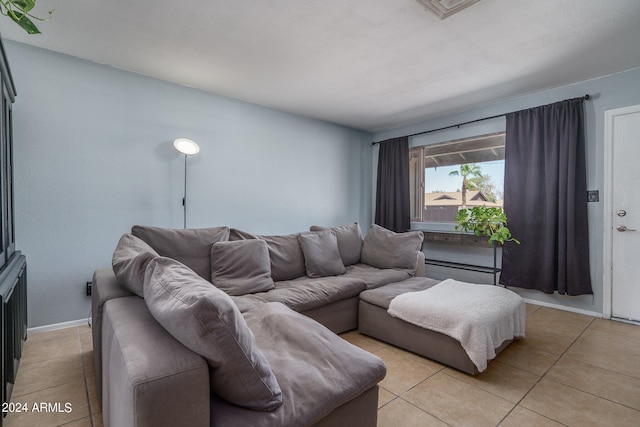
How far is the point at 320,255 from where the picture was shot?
3.08 meters


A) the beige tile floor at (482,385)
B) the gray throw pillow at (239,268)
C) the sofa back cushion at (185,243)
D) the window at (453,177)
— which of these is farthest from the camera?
the window at (453,177)

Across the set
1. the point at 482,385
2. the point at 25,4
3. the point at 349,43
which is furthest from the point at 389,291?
the point at 25,4

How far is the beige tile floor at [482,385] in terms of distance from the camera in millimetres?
1579

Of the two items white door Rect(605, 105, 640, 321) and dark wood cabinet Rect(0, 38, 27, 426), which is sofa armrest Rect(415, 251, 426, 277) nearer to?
white door Rect(605, 105, 640, 321)

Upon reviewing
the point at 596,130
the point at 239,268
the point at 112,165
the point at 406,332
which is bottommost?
the point at 406,332

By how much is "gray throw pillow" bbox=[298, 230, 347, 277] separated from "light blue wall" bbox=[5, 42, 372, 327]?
103 cm

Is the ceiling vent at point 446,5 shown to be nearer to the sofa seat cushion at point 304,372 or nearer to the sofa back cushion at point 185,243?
the sofa seat cushion at point 304,372

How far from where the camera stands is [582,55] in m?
2.61

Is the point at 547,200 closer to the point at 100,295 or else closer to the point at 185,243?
the point at 185,243

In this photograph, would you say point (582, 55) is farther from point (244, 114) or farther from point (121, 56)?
point (121, 56)

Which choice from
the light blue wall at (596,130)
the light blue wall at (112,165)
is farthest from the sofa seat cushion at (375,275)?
the light blue wall at (596,130)

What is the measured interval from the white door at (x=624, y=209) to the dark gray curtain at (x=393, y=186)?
228 cm

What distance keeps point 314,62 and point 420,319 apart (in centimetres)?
233

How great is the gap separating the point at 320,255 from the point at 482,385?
169 cm
